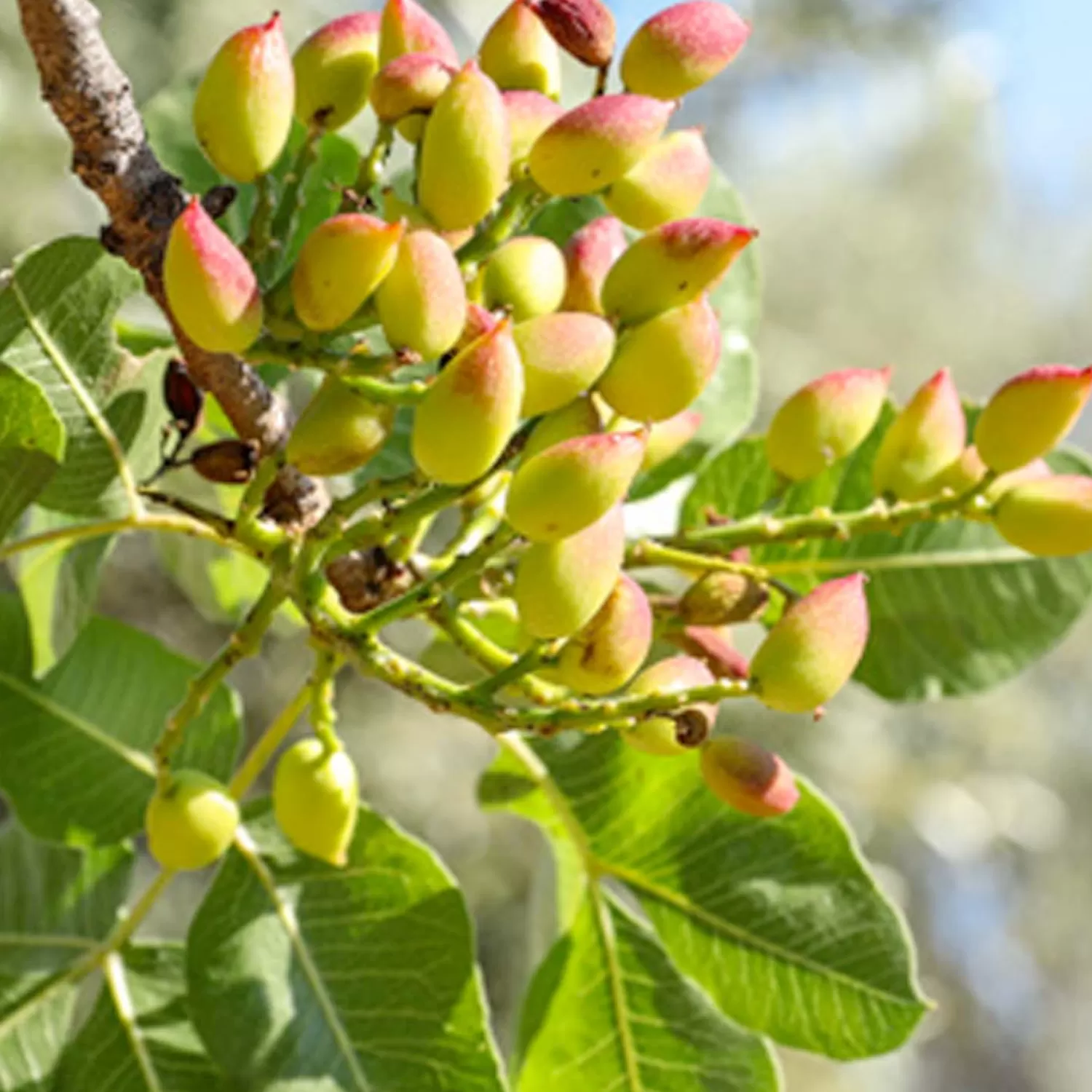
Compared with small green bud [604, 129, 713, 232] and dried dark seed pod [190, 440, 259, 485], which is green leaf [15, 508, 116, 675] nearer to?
dried dark seed pod [190, 440, 259, 485]

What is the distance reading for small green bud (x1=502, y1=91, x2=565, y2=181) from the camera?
63cm

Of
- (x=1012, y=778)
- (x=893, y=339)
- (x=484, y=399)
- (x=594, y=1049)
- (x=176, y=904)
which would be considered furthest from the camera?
(x=893, y=339)

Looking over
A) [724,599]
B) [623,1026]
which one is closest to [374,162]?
[724,599]

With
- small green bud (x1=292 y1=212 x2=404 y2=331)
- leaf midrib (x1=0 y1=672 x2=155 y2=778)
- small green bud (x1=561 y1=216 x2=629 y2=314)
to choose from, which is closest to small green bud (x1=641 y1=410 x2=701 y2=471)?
small green bud (x1=561 y1=216 x2=629 y2=314)

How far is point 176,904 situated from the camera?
3.91 m

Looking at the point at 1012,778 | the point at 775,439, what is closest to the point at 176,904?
the point at 1012,778

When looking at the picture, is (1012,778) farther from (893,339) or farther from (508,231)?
(508,231)

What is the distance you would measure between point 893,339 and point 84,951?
6.33 meters

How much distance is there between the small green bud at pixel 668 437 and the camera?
75 cm

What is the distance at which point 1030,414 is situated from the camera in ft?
2.27

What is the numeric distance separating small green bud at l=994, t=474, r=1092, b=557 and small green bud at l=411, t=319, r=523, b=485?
0.27 m

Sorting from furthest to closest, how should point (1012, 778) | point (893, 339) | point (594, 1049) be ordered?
point (893, 339)
point (1012, 778)
point (594, 1049)

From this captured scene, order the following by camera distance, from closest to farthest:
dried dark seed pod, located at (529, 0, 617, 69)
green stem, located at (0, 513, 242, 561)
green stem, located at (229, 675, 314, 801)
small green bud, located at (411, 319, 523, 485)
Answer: small green bud, located at (411, 319, 523, 485) < dried dark seed pod, located at (529, 0, 617, 69) < green stem, located at (0, 513, 242, 561) < green stem, located at (229, 675, 314, 801)

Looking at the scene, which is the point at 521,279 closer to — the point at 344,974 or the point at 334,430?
the point at 334,430
